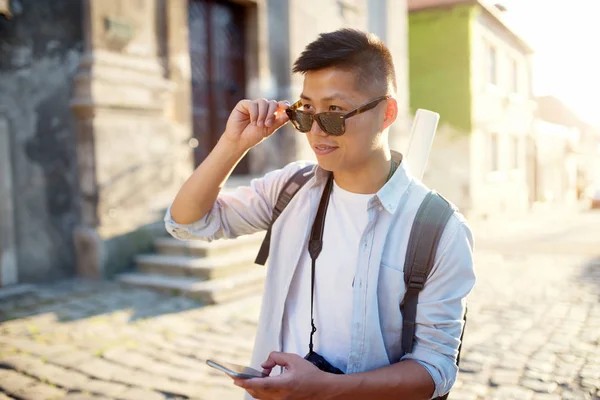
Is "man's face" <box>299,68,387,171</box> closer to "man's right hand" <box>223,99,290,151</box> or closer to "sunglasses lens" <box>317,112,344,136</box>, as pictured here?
"sunglasses lens" <box>317,112,344,136</box>

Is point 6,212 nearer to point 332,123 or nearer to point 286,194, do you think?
point 286,194

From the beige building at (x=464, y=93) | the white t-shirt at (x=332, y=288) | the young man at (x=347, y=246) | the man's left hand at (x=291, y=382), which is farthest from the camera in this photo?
the beige building at (x=464, y=93)

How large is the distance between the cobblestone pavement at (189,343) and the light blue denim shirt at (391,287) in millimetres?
1926

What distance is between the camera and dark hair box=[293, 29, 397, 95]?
1821mm

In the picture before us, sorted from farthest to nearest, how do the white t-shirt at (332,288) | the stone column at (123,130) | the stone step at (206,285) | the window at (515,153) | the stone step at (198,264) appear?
the window at (515,153) → the stone column at (123,130) → the stone step at (198,264) → the stone step at (206,285) → the white t-shirt at (332,288)

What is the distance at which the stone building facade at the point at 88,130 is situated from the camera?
6.22 metres

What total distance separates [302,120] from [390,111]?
1.09ft

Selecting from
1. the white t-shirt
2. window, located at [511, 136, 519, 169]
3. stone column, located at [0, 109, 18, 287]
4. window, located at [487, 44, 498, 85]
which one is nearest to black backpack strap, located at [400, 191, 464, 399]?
the white t-shirt

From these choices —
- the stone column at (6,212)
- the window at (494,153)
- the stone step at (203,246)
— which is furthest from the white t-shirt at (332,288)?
the window at (494,153)

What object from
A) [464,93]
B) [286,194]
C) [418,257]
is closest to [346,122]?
[286,194]

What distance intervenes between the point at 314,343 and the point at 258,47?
785 cm

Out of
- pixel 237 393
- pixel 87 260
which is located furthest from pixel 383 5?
pixel 237 393

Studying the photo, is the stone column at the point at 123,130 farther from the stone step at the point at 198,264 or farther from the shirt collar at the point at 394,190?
the shirt collar at the point at 394,190

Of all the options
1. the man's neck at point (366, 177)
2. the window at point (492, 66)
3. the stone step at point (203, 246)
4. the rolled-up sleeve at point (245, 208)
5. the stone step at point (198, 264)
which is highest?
the window at point (492, 66)
